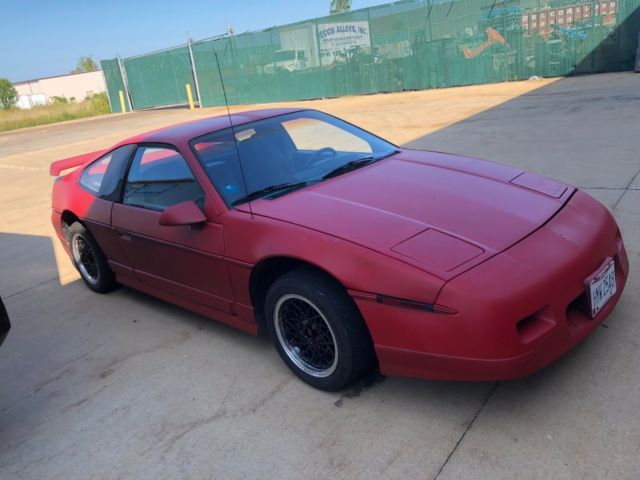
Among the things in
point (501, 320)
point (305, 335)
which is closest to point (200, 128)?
point (305, 335)

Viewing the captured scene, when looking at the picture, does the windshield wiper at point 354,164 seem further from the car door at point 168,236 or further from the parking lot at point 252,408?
the parking lot at point 252,408

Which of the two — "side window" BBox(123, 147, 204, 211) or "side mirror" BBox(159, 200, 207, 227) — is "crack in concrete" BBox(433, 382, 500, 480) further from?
"side window" BBox(123, 147, 204, 211)

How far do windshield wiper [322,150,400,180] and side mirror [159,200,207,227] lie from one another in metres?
0.78

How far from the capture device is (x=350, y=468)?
232 cm

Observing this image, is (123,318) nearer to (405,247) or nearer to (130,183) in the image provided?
(130,183)

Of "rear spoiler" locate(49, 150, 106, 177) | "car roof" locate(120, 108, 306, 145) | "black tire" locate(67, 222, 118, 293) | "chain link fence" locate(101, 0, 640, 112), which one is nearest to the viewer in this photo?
"car roof" locate(120, 108, 306, 145)

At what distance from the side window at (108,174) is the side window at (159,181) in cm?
14

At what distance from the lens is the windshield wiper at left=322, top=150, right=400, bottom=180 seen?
3.40 m

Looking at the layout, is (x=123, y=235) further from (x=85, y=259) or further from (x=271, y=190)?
(x=271, y=190)

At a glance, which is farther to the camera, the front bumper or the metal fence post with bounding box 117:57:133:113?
the metal fence post with bounding box 117:57:133:113

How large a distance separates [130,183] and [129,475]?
2.13m

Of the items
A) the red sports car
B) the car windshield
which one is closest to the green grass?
the red sports car

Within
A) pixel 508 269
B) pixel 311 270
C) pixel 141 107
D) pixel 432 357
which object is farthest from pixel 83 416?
pixel 141 107

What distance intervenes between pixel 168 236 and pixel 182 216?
0.47 m
